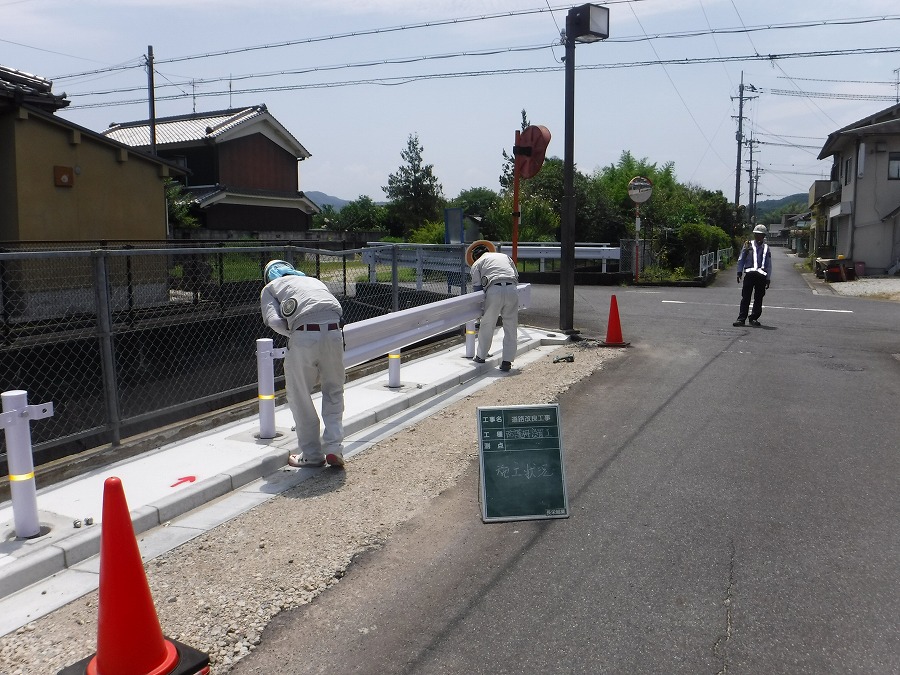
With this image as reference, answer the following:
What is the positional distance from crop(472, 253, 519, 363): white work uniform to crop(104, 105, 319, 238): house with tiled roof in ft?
70.8

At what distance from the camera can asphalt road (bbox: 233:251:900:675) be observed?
3.59 metres

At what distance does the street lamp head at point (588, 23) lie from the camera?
12.1 meters

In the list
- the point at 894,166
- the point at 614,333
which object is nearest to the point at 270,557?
the point at 614,333

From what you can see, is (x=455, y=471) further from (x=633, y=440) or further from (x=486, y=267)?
(x=486, y=267)

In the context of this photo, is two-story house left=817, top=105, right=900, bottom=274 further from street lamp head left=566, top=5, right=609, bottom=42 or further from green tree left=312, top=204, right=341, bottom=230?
green tree left=312, top=204, right=341, bottom=230

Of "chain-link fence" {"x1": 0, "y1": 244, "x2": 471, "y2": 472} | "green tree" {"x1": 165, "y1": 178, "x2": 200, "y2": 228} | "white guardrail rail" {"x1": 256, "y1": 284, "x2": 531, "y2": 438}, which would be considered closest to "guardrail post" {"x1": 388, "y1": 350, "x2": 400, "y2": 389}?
"white guardrail rail" {"x1": 256, "y1": 284, "x2": 531, "y2": 438}

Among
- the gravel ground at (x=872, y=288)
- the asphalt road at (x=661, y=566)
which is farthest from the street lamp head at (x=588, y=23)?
the gravel ground at (x=872, y=288)

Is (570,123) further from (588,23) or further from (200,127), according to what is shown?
(200,127)

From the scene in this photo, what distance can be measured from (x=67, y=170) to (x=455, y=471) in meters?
14.1

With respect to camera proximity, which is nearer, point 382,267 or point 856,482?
point 856,482

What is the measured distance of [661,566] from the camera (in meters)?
4.46

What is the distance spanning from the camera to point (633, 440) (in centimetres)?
702

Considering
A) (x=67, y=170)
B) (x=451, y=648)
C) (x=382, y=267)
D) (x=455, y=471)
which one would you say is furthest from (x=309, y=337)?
(x=67, y=170)

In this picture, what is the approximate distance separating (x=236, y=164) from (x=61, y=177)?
55.7 ft
